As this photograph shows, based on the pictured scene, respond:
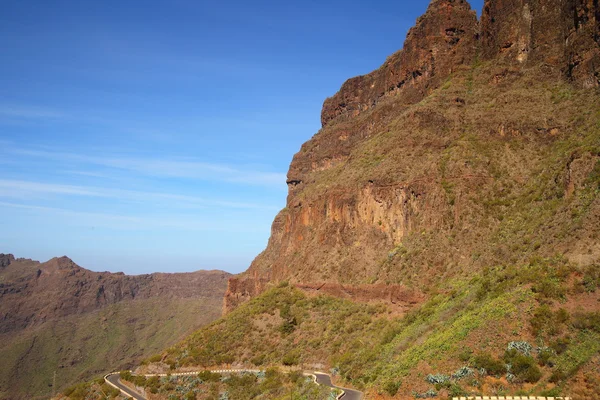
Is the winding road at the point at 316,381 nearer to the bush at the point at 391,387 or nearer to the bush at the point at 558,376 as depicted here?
the bush at the point at 391,387

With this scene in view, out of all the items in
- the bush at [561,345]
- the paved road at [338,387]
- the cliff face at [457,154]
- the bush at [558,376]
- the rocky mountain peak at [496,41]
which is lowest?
the paved road at [338,387]

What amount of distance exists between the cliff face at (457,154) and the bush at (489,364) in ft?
29.5

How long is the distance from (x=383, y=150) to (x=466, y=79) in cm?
1308

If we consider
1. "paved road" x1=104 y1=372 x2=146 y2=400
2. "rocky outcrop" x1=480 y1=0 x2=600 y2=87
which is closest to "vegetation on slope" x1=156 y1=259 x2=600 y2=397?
"paved road" x1=104 y1=372 x2=146 y2=400

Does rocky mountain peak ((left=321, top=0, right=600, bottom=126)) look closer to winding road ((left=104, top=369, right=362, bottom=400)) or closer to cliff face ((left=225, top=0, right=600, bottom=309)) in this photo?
cliff face ((left=225, top=0, right=600, bottom=309))

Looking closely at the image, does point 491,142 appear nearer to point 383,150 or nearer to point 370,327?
point 383,150

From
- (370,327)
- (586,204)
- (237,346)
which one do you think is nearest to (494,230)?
(586,204)

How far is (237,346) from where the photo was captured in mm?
49250

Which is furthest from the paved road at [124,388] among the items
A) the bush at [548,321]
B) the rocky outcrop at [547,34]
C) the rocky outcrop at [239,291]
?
the rocky outcrop at [547,34]

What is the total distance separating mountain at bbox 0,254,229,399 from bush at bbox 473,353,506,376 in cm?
11265

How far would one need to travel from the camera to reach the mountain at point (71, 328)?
131000 mm

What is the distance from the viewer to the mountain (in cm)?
13100

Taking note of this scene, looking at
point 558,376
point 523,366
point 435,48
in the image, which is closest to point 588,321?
point 558,376

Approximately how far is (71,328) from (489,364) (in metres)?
170
